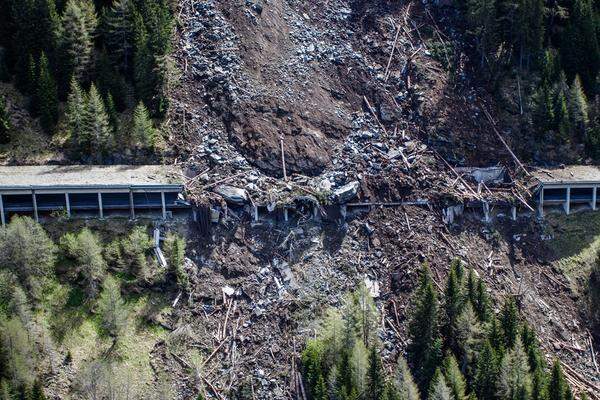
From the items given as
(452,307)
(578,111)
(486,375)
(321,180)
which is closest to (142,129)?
(321,180)

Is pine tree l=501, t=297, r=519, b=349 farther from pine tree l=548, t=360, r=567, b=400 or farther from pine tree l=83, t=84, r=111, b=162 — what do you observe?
pine tree l=83, t=84, r=111, b=162

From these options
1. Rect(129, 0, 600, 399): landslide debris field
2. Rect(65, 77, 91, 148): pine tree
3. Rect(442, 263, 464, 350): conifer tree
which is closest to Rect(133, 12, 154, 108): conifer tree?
Rect(129, 0, 600, 399): landslide debris field

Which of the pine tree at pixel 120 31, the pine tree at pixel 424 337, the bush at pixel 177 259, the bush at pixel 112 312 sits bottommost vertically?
the pine tree at pixel 424 337

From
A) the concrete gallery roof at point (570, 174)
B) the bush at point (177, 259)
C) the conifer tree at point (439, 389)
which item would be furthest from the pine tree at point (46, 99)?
the concrete gallery roof at point (570, 174)

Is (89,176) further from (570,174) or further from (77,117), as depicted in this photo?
(570,174)

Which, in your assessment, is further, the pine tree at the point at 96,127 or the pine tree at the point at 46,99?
the pine tree at the point at 46,99

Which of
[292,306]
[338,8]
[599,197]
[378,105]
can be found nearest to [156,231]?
[292,306]

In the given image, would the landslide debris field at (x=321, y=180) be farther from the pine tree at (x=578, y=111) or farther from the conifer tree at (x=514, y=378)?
the pine tree at (x=578, y=111)

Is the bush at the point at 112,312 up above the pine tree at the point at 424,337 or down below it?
above
